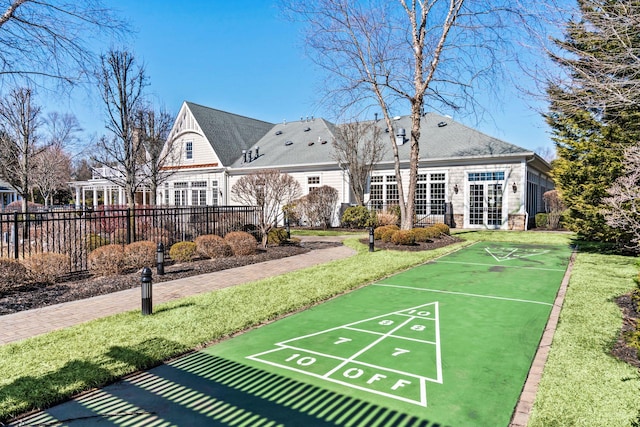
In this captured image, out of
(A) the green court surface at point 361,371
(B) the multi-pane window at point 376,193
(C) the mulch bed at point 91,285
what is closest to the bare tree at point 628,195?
(A) the green court surface at point 361,371

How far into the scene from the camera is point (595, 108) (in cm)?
624

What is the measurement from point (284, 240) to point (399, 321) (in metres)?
9.39

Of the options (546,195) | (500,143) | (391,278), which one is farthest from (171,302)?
(546,195)

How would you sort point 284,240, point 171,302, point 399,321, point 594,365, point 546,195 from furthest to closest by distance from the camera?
point 546,195, point 284,240, point 171,302, point 399,321, point 594,365

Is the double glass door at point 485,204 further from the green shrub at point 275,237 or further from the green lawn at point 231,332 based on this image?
the green lawn at point 231,332

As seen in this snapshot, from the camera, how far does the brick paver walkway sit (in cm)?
574

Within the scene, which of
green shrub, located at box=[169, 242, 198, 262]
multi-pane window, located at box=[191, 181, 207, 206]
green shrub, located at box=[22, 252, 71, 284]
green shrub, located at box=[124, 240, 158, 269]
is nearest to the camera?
green shrub, located at box=[22, 252, 71, 284]

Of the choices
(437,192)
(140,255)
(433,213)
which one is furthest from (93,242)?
(437,192)

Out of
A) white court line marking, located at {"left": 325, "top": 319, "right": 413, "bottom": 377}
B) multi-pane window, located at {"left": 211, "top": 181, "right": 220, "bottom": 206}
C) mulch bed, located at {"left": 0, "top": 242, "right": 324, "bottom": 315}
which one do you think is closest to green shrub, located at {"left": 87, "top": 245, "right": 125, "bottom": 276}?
mulch bed, located at {"left": 0, "top": 242, "right": 324, "bottom": 315}

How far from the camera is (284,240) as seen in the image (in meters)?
15.1

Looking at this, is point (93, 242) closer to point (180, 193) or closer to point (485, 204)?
point (485, 204)

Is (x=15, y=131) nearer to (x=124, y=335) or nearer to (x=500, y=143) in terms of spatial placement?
(x=124, y=335)

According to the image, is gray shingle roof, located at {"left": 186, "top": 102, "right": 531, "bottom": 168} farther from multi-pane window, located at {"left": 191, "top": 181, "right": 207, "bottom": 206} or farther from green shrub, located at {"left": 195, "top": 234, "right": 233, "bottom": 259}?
green shrub, located at {"left": 195, "top": 234, "right": 233, "bottom": 259}

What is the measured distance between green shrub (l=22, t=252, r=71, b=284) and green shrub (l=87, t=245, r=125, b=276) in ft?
2.20
